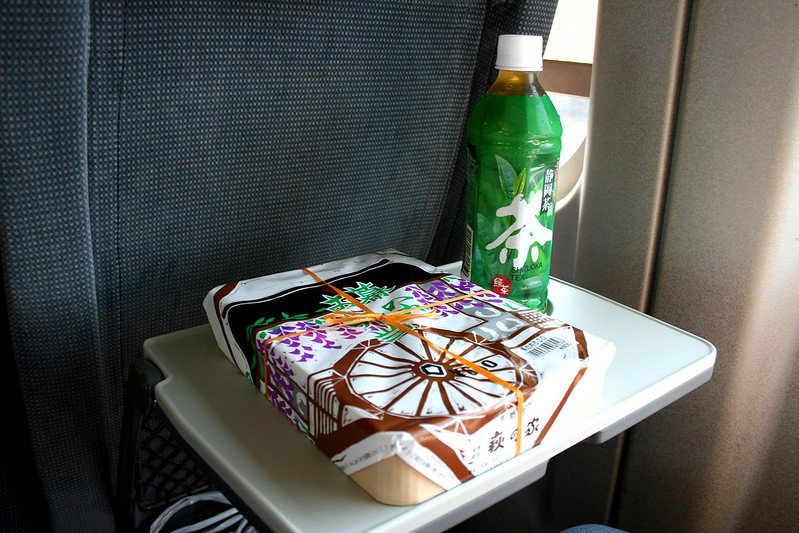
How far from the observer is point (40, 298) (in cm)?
66

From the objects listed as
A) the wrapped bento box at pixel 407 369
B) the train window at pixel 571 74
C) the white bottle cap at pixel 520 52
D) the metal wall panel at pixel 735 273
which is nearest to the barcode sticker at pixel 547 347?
the wrapped bento box at pixel 407 369

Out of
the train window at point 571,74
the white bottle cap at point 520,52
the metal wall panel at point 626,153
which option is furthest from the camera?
the train window at point 571,74

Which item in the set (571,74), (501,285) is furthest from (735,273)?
(571,74)

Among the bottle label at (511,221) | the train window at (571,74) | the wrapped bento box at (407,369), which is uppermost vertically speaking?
the train window at (571,74)

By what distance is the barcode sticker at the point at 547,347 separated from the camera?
2.04ft

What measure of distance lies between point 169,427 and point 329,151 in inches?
13.9

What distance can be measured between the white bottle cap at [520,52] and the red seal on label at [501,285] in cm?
23

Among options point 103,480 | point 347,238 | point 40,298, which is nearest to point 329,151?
point 347,238

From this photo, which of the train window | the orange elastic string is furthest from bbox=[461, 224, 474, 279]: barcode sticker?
the train window

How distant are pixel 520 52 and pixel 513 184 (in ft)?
0.46

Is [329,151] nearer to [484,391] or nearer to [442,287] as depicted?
[442,287]

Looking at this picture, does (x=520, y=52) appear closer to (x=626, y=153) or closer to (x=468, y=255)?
(x=468, y=255)

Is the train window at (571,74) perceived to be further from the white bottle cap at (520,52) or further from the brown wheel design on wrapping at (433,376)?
the brown wheel design on wrapping at (433,376)

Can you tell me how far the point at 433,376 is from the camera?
585mm
